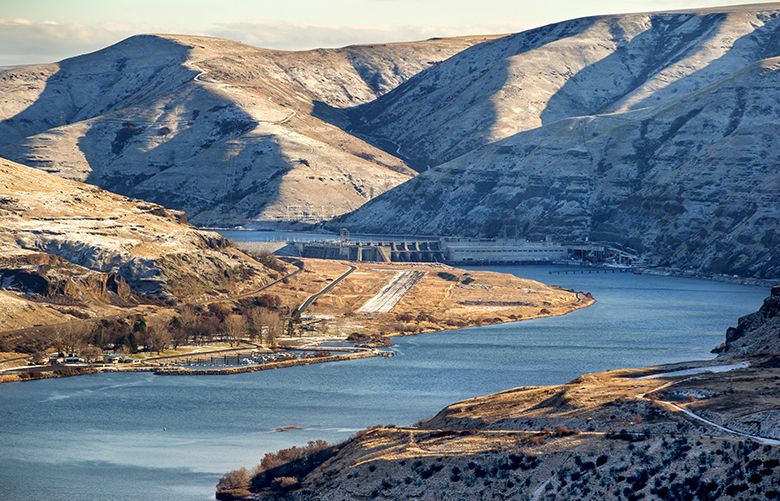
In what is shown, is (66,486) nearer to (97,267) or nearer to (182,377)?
(182,377)

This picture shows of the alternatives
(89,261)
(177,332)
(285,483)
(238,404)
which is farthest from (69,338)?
(285,483)

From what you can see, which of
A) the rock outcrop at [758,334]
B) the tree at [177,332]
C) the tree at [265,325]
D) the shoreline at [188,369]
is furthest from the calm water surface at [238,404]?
the tree at [177,332]

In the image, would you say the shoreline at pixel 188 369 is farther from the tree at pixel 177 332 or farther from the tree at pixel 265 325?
the tree at pixel 265 325

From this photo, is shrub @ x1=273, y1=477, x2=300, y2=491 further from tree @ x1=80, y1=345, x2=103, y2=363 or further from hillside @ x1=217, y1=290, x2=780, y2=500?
tree @ x1=80, y1=345, x2=103, y2=363

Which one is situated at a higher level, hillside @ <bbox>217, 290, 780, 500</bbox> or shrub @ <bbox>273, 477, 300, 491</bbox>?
hillside @ <bbox>217, 290, 780, 500</bbox>

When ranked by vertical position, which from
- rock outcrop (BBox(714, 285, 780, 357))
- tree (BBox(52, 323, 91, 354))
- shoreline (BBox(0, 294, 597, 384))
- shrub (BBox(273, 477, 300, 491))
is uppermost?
rock outcrop (BBox(714, 285, 780, 357))

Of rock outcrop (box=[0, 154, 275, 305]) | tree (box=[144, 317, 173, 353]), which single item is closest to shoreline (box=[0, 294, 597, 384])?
tree (box=[144, 317, 173, 353])
